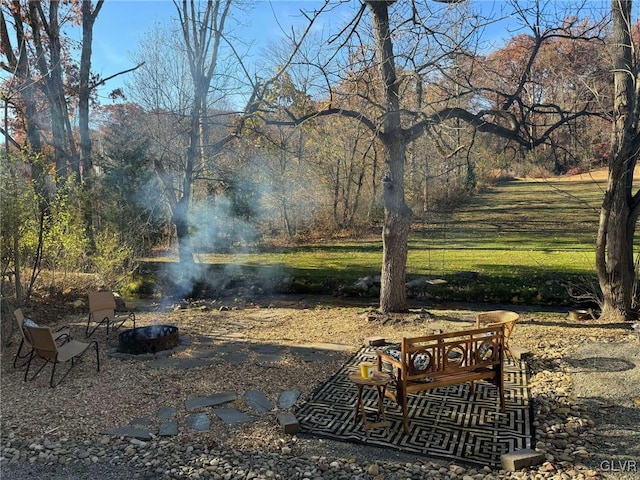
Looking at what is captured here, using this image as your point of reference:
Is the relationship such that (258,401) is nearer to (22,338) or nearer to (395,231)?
(22,338)

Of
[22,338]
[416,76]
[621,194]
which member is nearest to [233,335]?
[22,338]

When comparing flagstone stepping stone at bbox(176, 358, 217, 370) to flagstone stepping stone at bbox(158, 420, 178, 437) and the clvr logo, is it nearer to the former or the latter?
flagstone stepping stone at bbox(158, 420, 178, 437)

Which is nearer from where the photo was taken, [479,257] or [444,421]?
[444,421]

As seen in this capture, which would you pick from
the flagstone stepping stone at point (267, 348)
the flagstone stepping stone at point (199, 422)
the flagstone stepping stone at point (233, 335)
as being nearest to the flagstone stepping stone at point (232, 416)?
the flagstone stepping stone at point (199, 422)

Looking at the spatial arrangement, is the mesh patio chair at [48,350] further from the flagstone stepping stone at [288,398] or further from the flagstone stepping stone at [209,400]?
the flagstone stepping stone at [288,398]

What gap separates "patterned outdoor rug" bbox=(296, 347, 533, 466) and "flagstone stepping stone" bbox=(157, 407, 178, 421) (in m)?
1.09

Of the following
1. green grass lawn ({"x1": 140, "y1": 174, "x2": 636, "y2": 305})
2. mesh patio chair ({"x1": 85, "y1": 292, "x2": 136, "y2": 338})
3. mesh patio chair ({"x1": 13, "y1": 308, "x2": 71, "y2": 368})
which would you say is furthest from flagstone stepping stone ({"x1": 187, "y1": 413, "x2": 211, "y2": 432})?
green grass lawn ({"x1": 140, "y1": 174, "x2": 636, "y2": 305})

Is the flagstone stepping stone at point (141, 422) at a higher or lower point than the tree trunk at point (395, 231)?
lower

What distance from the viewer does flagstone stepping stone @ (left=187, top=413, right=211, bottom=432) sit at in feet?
12.0

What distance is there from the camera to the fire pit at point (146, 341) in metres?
5.54

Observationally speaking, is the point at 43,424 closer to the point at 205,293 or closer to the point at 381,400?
the point at 381,400

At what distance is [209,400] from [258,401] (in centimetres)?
45

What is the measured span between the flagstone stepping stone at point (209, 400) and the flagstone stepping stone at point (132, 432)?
0.47 meters

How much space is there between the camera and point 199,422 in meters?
3.75
